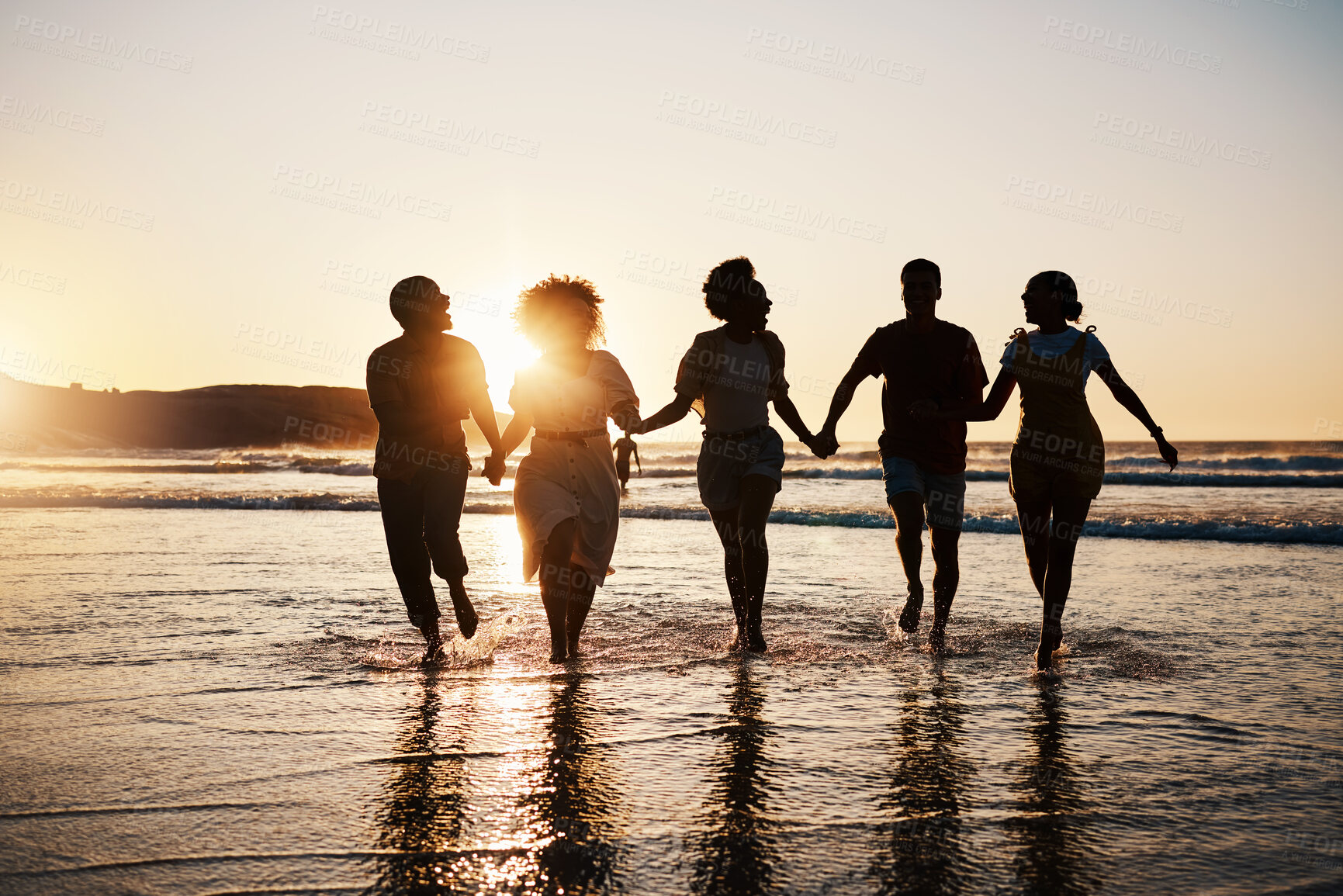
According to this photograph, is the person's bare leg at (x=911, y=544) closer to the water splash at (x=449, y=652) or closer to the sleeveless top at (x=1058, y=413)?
the sleeveless top at (x=1058, y=413)

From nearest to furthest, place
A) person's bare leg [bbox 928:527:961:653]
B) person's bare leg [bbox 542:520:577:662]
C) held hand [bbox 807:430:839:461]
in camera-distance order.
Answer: person's bare leg [bbox 542:520:577:662] → person's bare leg [bbox 928:527:961:653] → held hand [bbox 807:430:839:461]

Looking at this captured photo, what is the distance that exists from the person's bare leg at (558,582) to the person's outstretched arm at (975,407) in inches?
84.6

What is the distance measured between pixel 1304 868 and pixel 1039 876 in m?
0.72

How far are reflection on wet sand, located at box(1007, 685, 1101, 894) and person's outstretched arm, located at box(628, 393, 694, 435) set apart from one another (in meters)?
2.71

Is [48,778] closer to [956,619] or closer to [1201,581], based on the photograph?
[956,619]

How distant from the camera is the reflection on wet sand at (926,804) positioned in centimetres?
243

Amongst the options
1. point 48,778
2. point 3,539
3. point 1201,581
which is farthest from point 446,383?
point 3,539

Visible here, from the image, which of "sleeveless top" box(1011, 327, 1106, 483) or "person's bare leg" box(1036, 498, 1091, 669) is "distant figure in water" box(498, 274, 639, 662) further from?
"person's bare leg" box(1036, 498, 1091, 669)

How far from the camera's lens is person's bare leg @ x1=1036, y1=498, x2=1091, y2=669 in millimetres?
5031

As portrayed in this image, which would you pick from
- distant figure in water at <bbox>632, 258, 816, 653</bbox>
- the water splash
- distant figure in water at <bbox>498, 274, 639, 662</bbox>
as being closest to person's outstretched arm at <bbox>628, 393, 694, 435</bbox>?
distant figure in water at <bbox>632, 258, 816, 653</bbox>

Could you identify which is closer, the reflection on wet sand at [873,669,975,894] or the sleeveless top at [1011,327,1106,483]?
the reflection on wet sand at [873,669,975,894]

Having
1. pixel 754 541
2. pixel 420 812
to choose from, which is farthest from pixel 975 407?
pixel 420 812

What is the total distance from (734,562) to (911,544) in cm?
113

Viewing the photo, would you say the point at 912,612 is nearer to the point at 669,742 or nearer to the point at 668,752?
the point at 669,742
